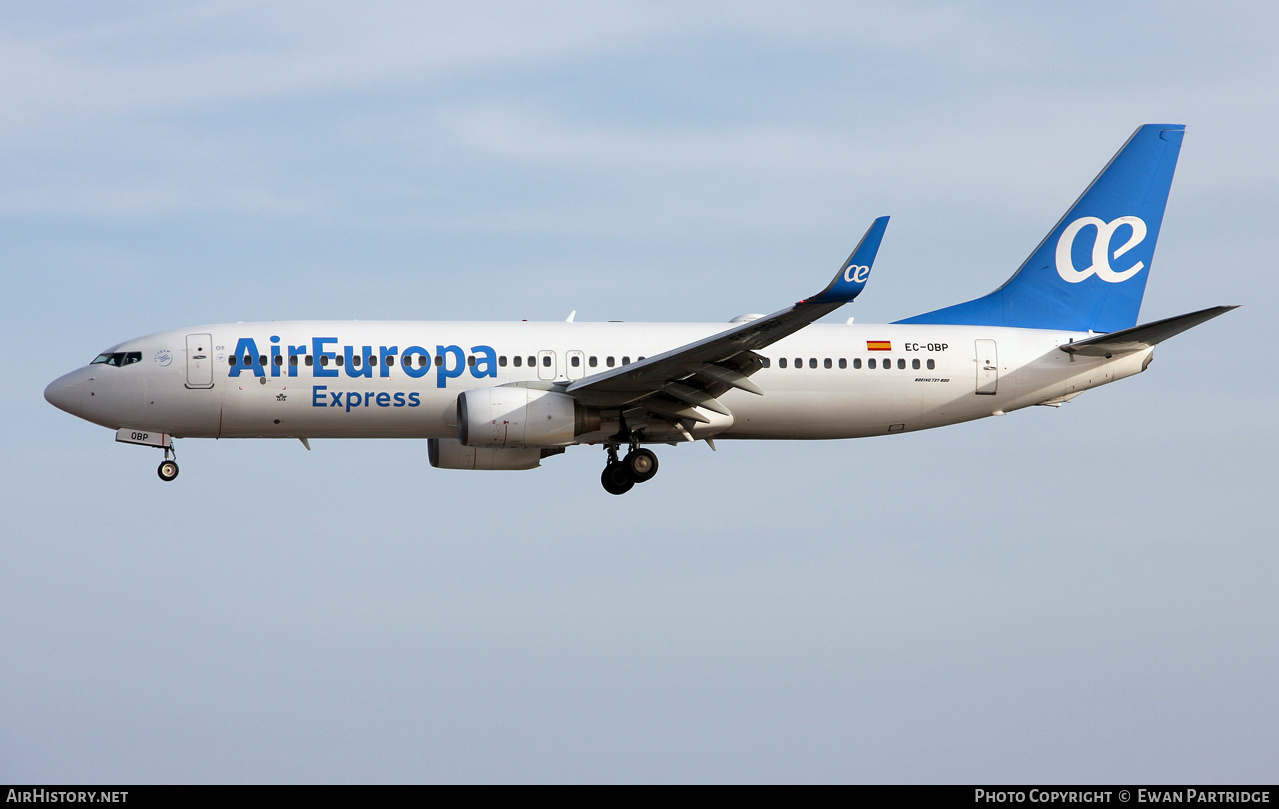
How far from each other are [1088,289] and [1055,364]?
3.05m

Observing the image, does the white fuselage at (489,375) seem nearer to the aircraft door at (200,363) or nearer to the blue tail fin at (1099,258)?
the aircraft door at (200,363)

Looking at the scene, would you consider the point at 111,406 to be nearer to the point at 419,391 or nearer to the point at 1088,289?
the point at 419,391

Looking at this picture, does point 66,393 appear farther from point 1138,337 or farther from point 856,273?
point 1138,337

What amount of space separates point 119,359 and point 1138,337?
22.8 metres

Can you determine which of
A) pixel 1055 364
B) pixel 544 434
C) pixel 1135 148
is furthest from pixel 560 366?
pixel 1135 148

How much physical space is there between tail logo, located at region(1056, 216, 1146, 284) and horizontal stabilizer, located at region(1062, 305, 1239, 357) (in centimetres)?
255

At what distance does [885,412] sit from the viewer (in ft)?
109

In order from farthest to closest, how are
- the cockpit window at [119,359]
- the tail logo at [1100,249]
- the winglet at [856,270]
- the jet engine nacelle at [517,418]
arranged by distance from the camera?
the tail logo at [1100,249] < the cockpit window at [119,359] < the jet engine nacelle at [517,418] < the winglet at [856,270]

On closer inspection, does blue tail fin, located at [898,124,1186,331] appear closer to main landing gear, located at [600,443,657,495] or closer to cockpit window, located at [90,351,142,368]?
main landing gear, located at [600,443,657,495]

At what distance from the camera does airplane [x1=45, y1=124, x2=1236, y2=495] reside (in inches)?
1200

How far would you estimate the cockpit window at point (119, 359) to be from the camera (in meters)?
31.3

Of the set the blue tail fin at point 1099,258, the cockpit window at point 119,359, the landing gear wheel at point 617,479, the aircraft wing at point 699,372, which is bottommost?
the landing gear wheel at point 617,479

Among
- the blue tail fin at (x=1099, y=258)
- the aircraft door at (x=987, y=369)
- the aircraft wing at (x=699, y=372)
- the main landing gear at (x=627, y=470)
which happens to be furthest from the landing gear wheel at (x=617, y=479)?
the aircraft door at (x=987, y=369)

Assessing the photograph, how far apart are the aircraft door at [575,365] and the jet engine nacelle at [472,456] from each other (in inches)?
117
